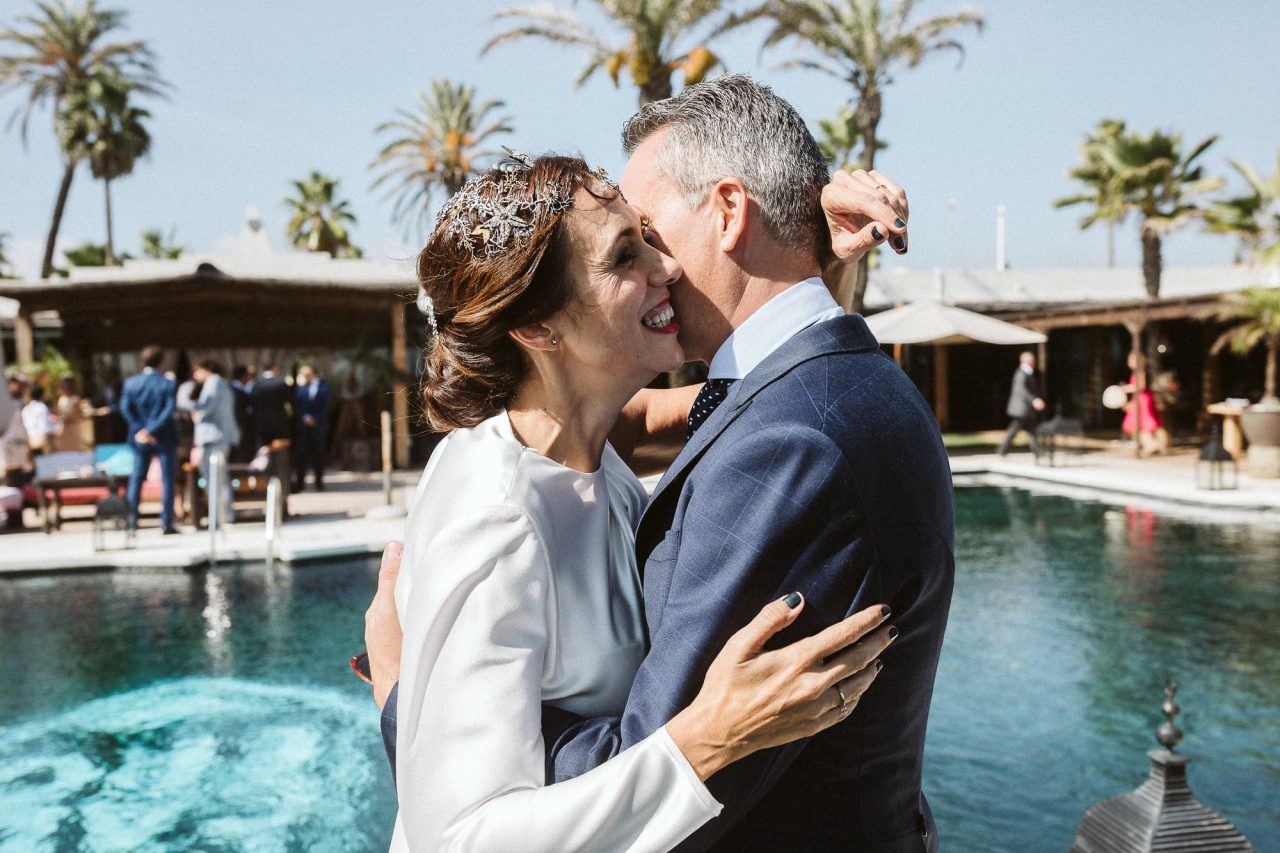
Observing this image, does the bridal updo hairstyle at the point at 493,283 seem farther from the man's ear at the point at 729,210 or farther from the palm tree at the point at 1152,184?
the palm tree at the point at 1152,184

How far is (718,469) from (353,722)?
677cm

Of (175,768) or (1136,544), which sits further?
(1136,544)

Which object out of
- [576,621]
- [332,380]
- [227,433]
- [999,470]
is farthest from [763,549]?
[332,380]

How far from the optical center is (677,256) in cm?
201

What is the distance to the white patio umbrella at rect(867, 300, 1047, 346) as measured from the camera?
20859mm

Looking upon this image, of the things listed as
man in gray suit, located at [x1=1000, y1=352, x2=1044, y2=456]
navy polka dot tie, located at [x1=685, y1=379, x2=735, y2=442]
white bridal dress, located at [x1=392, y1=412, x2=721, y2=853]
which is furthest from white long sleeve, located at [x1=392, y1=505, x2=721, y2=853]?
man in gray suit, located at [x1=1000, y1=352, x2=1044, y2=456]

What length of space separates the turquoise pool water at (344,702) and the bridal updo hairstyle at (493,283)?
14.7 feet

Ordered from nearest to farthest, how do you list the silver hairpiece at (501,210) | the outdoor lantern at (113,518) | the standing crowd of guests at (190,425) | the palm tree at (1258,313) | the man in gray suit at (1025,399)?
the silver hairpiece at (501,210)
the outdoor lantern at (113,518)
the standing crowd of guests at (190,425)
the palm tree at (1258,313)
the man in gray suit at (1025,399)

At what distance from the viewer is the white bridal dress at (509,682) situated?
1.50 meters

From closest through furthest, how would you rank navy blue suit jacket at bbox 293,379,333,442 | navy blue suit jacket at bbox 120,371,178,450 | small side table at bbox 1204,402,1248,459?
1. navy blue suit jacket at bbox 120,371,178,450
2. navy blue suit jacket at bbox 293,379,333,442
3. small side table at bbox 1204,402,1248,459

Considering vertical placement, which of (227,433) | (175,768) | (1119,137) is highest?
(1119,137)

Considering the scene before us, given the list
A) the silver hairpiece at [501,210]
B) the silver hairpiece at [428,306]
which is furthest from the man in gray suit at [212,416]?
the silver hairpiece at [501,210]

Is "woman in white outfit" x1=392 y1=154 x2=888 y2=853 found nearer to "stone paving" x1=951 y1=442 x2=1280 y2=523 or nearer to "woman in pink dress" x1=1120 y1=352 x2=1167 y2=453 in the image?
"stone paving" x1=951 y1=442 x2=1280 y2=523

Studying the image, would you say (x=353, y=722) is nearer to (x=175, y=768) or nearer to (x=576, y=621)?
(x=175, y=768)
